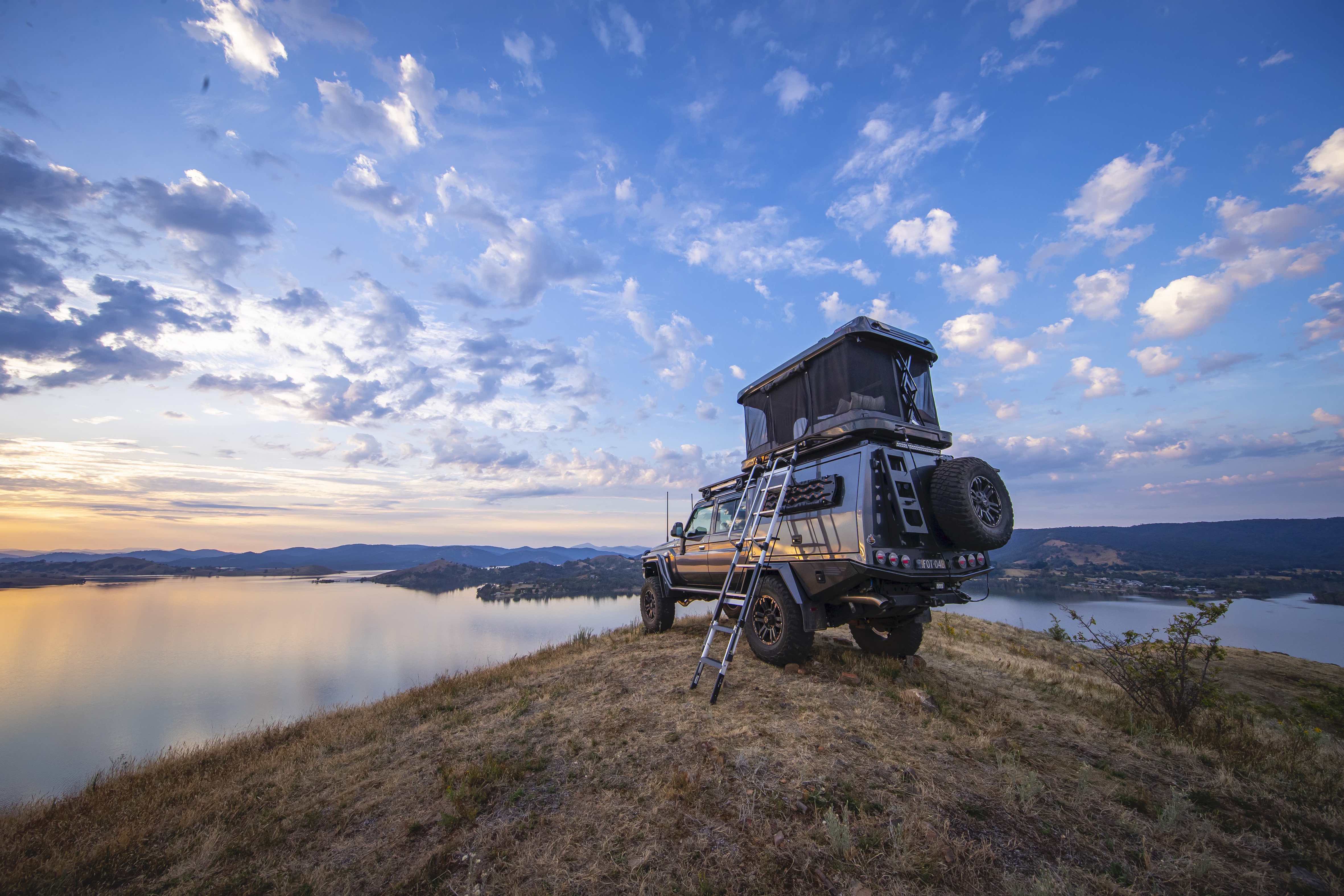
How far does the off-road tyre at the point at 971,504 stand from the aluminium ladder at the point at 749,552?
73.1 inches

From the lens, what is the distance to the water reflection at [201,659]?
14016 mm

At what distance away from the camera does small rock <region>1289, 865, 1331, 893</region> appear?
8.86 feet

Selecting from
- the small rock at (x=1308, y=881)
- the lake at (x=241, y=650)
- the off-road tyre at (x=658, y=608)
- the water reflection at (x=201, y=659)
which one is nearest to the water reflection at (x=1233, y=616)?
the lake at (x=241, y=650)

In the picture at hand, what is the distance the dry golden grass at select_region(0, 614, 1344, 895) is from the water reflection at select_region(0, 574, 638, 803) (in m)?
6.64

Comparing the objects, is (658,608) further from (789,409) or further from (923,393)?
(923,393)

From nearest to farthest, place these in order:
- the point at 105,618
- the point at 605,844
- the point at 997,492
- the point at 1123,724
→ 1. the point at 605,844
2. the point at 1123,724
3. the point at 997,492
4. the point at 105,618

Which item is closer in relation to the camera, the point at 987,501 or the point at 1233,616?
the point at 987,501

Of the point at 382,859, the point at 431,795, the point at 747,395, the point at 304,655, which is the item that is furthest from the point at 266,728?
the point at 304,655

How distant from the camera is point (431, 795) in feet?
14.2

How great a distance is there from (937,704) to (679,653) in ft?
12.8

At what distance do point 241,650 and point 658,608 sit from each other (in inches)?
1237

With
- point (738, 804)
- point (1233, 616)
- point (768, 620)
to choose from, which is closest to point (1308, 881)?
point (738, 804)

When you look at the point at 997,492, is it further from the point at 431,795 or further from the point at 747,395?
the point at 431,795

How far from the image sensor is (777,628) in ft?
21.9
